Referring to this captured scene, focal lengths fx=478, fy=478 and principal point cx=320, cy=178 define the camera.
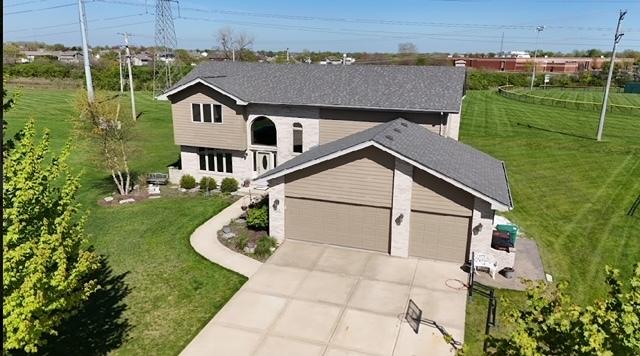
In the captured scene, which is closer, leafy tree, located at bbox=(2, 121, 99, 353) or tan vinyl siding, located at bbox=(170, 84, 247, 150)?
leafy tree, located at bbox=(2, 121, 99, 353)

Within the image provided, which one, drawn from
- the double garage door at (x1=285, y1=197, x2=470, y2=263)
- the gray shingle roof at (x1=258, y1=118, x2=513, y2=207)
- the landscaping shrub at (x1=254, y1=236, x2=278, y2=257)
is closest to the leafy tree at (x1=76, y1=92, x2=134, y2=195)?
the landscaping shrub at (x1=254, y1=236, x2=278, y2=257)

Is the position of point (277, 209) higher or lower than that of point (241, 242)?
higher

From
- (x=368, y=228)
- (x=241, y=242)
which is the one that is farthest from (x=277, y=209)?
(x=368, y=228)

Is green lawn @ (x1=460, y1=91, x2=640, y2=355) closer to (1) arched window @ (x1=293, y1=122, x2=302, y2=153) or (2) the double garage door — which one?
(2) the double garage door

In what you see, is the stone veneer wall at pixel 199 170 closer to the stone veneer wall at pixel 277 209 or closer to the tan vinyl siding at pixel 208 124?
the tan vinyl siding at pixel 208 124

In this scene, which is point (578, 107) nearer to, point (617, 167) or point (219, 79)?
point (617, 167)

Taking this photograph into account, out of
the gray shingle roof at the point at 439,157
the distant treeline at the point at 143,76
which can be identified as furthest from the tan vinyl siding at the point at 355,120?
the distant treeline at the point at 143,76

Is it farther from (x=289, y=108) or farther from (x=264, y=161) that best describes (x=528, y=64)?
(x=264, y=161)
